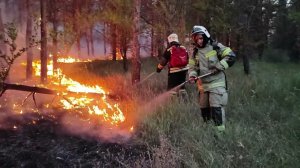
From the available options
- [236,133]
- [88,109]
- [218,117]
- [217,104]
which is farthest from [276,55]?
[236,133]

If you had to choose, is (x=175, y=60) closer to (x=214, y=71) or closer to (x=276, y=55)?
(x=214, y=71)

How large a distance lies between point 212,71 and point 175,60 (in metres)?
3.06

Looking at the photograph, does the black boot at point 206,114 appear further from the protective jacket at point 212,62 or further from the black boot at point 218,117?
the protective jacket at point 212,62

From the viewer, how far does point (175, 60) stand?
9.45 meters

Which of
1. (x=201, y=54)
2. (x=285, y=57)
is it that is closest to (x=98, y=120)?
(x=201, y=54)

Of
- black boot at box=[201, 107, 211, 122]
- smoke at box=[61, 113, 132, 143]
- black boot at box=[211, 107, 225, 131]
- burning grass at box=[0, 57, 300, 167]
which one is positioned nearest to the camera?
burning grass at box=[0, 57, 300, 167]

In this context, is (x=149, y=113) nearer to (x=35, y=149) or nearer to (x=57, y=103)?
(x=35, y=149)

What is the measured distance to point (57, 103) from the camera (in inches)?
399

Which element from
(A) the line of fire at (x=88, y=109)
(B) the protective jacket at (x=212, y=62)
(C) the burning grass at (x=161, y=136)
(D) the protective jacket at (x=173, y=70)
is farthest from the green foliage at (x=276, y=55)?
(B) the protective jacket at (x=212, y=62)

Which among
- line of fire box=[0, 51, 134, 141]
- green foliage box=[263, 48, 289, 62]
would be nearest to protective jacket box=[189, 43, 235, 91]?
line of fire box=[0, 51, 134, 141]

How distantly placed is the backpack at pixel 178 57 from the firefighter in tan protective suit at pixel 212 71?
8.58 feet

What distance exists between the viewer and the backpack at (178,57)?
9345 mm

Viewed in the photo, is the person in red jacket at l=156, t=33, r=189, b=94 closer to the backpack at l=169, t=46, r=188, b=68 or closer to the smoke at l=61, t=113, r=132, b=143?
the backpack at l=169, t=46, r=188, b=68

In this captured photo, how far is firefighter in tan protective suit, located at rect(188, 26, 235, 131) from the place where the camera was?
20.6 feet
